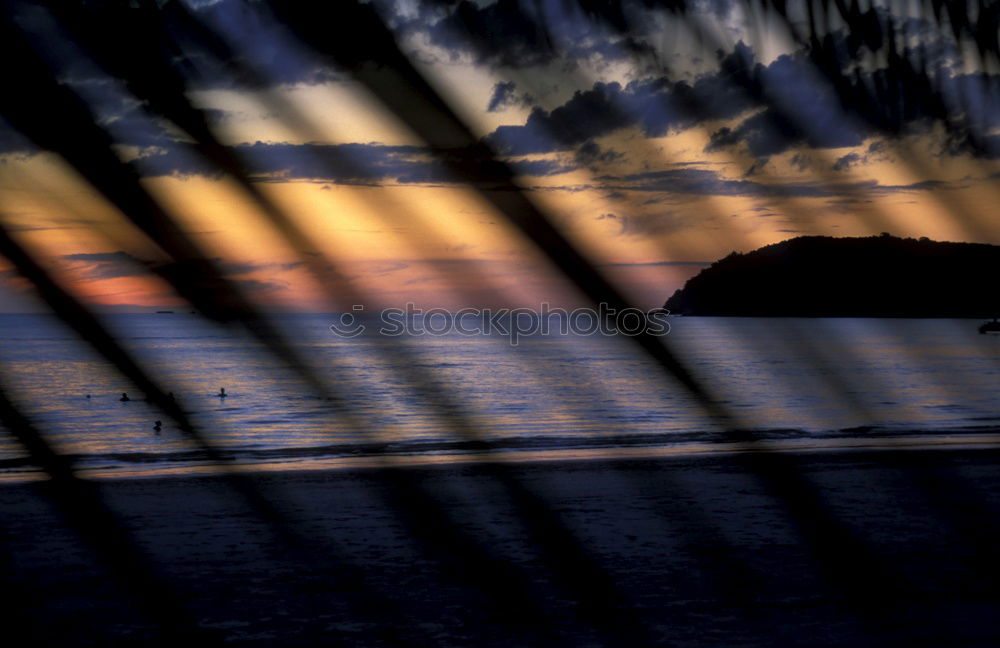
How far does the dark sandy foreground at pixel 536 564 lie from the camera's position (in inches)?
184

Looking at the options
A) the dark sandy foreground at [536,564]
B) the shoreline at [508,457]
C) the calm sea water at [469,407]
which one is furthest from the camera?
the calm sea water at [469,407]

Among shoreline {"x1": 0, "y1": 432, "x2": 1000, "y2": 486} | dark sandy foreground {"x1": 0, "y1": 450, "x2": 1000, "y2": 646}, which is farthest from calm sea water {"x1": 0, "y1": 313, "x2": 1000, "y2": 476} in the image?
dark sandy foreground {"x1": 0, "y1": 450, "x2": 1000, "y2": 646}

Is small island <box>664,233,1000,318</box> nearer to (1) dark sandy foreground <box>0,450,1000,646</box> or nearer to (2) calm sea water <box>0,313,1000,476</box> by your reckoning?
(2) calm sea water <box>0,313,1000,476</box>

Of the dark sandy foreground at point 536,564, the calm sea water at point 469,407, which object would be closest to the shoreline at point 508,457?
the calm sea water at point 469,407

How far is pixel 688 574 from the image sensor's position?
5805mm

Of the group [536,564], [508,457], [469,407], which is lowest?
[469,407]

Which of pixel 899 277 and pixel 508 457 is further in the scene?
pixel 899 277

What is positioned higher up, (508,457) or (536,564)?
(536,564)

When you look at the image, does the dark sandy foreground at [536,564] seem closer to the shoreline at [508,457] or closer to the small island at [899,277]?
the shoreline at [508,457]

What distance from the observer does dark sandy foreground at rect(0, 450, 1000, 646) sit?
184 inches

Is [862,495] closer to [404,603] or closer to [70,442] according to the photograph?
[404,603]

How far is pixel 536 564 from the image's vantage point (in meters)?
6.02

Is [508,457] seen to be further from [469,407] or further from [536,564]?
[469,407]

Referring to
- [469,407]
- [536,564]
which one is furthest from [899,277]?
[536,564]
